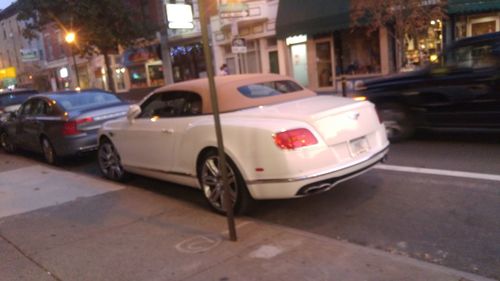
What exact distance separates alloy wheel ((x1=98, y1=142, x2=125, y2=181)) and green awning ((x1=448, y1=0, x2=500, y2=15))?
1329 centimetres

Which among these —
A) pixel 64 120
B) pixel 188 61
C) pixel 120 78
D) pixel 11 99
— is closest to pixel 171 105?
pixel 64 120

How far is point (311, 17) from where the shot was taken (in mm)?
20844

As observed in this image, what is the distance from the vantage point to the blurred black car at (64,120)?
9.62 metres

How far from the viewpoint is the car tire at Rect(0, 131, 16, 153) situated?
13.0 meters

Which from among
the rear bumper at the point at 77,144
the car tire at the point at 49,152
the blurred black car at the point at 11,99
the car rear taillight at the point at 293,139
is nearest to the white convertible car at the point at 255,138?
the car rear taillight at the point at 293,139

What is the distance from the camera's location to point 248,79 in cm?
655

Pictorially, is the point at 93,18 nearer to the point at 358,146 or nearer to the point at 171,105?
the point at 171,105

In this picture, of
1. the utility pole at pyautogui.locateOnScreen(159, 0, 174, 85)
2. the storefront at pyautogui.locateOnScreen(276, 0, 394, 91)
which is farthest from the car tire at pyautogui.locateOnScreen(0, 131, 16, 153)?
the utility pole at pyautogui.locateOnScreen(159, 0, 174, 85)

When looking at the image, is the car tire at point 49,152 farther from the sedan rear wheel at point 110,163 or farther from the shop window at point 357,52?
the shop window at point 357,52

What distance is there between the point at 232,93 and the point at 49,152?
5.85m

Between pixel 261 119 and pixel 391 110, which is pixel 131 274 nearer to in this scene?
pixel 261 119

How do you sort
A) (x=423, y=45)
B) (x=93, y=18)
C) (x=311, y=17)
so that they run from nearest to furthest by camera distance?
(x=423, y=45) < (x=311, y=17) < (x=93, y=18)

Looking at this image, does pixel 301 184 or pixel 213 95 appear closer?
pixel 213 95

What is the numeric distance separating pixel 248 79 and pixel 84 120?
14.4ft
